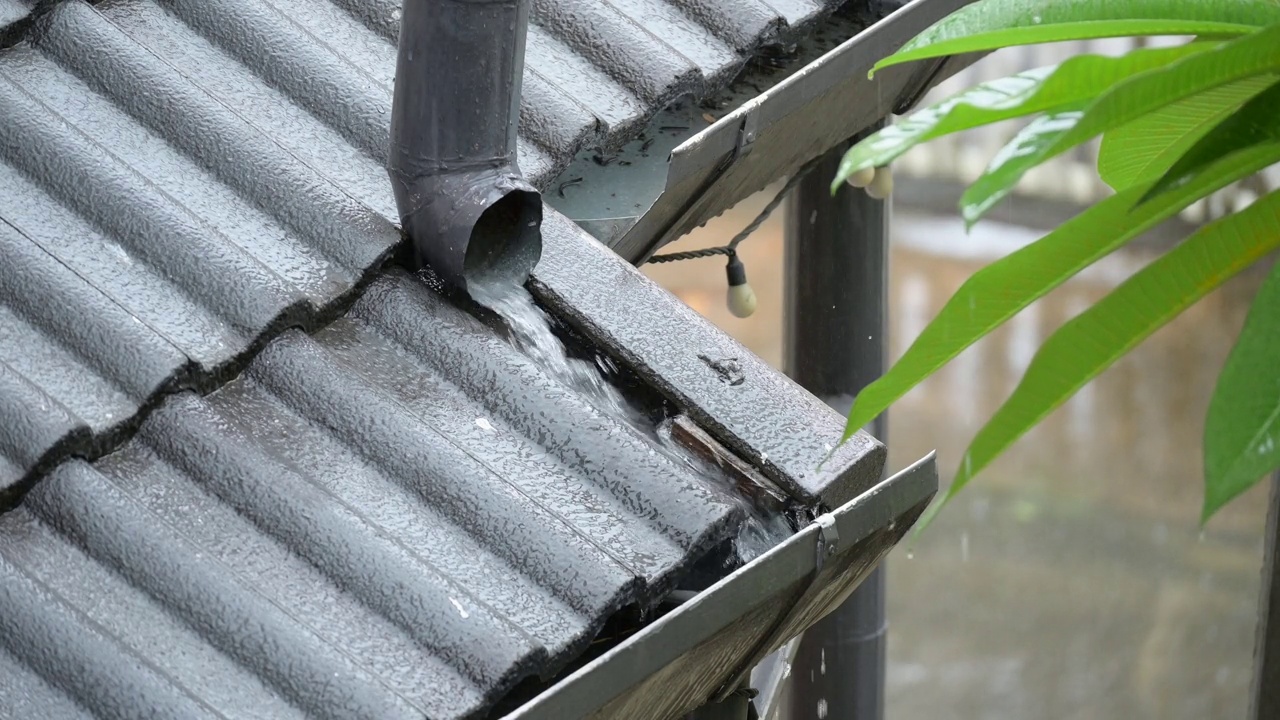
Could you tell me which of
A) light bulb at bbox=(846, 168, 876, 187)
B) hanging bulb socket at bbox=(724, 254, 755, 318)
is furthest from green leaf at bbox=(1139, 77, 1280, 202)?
hanging bulb socket at bbox=(724, 254, 755, 318)

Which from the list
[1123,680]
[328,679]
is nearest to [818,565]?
[328,679]

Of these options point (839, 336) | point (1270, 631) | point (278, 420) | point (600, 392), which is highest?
point (839, 336)

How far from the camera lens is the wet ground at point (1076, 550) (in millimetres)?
8820

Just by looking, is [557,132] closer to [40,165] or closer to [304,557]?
[40,165]

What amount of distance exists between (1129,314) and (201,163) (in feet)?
5.44

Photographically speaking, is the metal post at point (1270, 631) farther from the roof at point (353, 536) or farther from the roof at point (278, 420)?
the roof at point (353, 536)

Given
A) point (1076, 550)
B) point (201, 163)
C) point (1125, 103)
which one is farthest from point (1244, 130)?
point (1076, 550)

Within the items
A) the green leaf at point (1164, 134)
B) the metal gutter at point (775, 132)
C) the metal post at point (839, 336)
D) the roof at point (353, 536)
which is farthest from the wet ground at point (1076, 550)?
the green leaf at point (1164, 134)

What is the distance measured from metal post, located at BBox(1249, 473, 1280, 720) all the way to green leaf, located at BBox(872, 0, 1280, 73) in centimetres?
380

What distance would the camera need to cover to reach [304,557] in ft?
6.31

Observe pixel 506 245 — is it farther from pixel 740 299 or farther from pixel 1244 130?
pixel 740 299

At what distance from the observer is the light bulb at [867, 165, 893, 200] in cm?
471

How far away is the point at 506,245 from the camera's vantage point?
92.0 inches

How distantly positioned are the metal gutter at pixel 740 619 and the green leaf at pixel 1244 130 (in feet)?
3.00
